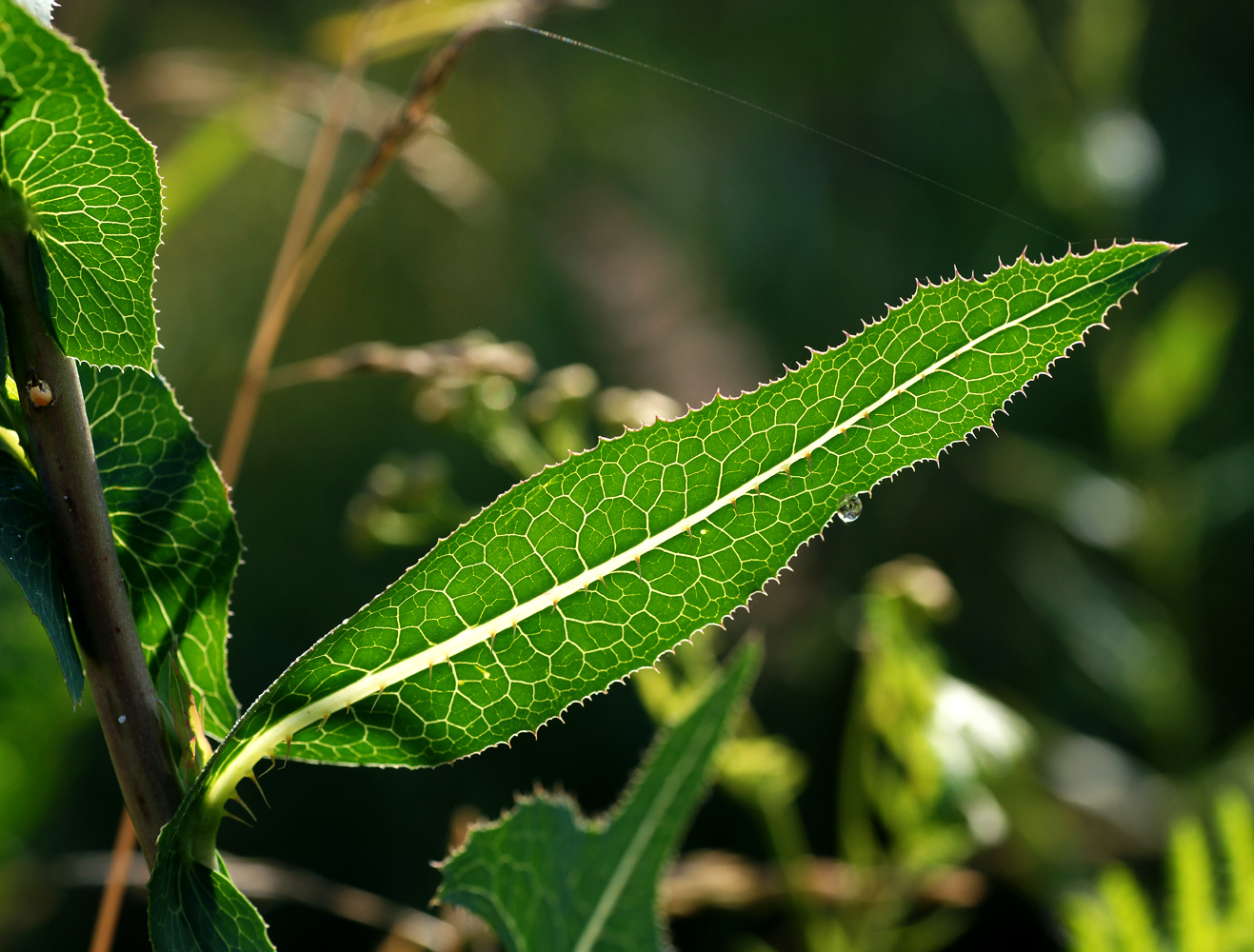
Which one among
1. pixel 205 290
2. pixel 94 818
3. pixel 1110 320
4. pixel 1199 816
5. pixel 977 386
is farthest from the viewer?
pixel 205 290

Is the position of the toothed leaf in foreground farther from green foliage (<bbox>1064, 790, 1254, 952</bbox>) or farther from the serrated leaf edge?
green foliage (<bbox>1064, 790, 1254, 952</bbox>)

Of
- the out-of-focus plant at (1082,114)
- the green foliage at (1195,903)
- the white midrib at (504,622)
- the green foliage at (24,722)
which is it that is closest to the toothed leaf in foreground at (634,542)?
the white midrib at (504,622)

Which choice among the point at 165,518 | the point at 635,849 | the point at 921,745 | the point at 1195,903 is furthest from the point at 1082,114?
the point at 165,518

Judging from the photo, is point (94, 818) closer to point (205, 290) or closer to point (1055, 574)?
point (205, 290)

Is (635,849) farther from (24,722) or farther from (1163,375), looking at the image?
(1163,375)

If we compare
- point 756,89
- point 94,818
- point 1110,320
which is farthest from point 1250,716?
point 94,818

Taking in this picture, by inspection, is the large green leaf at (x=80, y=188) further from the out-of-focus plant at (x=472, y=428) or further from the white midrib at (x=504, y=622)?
the out-of-focus plant at (x=472, y=428)
